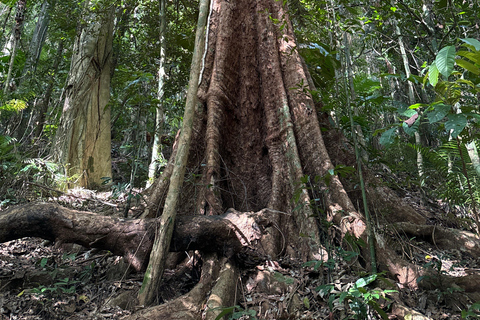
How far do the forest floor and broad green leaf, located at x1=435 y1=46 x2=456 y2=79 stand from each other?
1.30 m

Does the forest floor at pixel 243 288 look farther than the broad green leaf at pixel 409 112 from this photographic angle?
Yes

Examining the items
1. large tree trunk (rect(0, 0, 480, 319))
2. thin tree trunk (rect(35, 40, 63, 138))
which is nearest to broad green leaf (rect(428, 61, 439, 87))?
large tree trunk (rect(0, 0, 480, 319))

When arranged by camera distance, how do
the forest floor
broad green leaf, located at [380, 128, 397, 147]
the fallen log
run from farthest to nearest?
the fallen log, the forest floor, broad green leaf, located at [380, 128, 397, 147]

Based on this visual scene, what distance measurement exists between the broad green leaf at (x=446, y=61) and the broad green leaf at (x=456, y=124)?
0.29 meters

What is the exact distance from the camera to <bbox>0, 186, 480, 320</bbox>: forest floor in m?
2.35

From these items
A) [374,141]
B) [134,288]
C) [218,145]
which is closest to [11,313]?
[134,288]

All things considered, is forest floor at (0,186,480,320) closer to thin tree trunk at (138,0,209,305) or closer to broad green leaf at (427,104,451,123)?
thin tree trunk at (138,0,209,305)

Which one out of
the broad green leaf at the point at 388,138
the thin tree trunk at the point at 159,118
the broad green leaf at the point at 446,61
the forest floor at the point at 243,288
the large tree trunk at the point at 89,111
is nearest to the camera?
the broad green leaf at the point at 446,61

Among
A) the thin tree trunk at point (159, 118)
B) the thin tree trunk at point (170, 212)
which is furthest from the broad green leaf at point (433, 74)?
the thin tree trunk at point (159, 118)

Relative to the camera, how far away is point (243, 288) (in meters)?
2.70

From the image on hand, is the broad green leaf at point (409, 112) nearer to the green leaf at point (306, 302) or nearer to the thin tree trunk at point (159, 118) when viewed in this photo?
the green leaf at point (306, 302)

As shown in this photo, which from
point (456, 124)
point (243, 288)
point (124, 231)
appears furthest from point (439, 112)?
point (124, 231)

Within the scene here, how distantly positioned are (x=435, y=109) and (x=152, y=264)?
220 centimetres

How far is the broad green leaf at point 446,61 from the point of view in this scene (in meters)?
1.70
